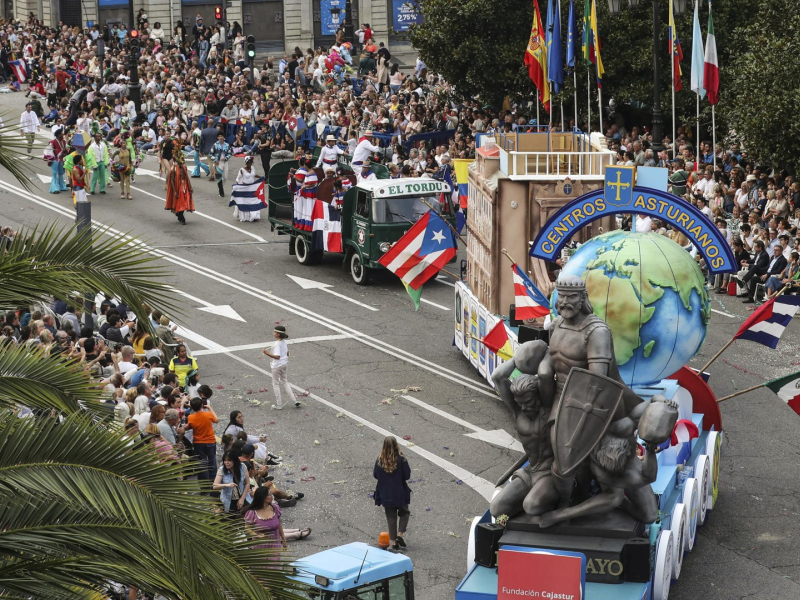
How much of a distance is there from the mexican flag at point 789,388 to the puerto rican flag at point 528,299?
11.7ft

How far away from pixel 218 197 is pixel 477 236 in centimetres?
1617

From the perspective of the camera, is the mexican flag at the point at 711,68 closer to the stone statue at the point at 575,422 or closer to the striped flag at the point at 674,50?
the striped flag at the point at 674,50

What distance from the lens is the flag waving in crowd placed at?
2111 centimetres

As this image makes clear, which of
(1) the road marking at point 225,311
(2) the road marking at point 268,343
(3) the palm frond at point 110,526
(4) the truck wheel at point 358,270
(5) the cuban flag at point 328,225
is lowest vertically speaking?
(2) the road marking at point 268,343

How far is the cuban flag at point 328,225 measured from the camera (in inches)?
1147

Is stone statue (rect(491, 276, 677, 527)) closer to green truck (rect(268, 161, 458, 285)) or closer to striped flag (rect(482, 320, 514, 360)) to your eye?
striped flag (rect(482, 320, 514, 360))

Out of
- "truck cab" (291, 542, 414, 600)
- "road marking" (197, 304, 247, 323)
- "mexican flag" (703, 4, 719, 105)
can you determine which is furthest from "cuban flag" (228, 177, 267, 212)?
"truck cab" (291, 542, 414, 600)

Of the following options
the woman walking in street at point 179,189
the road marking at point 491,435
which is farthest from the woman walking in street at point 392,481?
the woman walking in street at point 179,189

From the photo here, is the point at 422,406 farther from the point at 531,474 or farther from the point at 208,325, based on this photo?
the point at 531,474

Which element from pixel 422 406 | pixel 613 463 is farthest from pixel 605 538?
pixel 422 406

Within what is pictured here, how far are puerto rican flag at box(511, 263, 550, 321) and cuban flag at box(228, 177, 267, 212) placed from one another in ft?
52.0

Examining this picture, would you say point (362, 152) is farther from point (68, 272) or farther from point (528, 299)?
point (68, 272)

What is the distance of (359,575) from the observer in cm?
1199

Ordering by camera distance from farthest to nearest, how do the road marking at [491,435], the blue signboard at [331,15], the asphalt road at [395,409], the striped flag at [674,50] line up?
the blue signboard at [331,15], the striped flag at [674,50], the road marking at [491,435], the asphalt road at [395,409]
